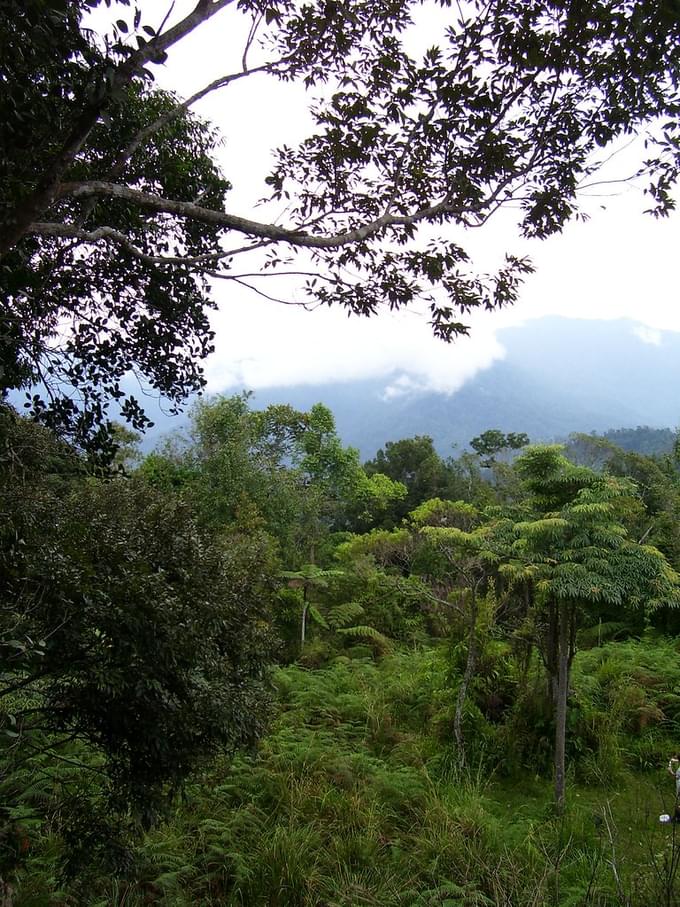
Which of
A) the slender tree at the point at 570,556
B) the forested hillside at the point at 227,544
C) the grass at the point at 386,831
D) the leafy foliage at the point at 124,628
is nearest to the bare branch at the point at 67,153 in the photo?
the forested hillside at the point at 227,544

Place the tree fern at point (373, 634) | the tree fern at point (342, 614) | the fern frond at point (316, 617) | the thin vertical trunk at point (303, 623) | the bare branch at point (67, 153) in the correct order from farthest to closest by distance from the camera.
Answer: the tree fern at point (342, 614) → the fern frond at point (316, 617) → the tree fern at point (373, 634) → the thin vertical trunk at point (303, 623) → the bare branch at point (67, 153)

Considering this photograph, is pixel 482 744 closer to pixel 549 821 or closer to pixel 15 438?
pixel 549 821

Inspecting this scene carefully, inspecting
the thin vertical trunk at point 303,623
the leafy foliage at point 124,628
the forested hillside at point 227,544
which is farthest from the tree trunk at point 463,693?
the thin vertical trunk at point 303,623

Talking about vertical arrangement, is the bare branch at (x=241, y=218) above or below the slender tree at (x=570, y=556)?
above

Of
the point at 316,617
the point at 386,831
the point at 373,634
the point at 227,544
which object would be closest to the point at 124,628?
the point at 227,544

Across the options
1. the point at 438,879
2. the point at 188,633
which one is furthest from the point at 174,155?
the point at 438,879

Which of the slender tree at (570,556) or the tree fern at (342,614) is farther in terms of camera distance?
the tree fern at (342,614)

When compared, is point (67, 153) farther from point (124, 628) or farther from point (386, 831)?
point (386, 831)

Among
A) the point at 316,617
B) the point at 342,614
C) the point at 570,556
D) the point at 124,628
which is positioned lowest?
the point at 342,614

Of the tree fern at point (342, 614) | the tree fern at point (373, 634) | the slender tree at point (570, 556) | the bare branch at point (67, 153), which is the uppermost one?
the bare branch at point (67, 153)

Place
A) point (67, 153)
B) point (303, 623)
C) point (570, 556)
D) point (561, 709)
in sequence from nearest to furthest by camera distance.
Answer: point (67, 153), point (570, 556), point (561, 709), point (303, 623)

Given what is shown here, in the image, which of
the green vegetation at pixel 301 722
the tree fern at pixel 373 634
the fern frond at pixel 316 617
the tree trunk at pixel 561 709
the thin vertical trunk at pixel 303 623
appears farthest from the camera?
the fern frond at pixel 316 617

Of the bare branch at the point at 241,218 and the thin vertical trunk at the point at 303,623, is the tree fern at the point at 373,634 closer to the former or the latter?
the thin vertical trunk at the point at 303,623

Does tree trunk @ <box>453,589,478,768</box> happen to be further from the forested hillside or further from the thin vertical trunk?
the thin vertical trunk
